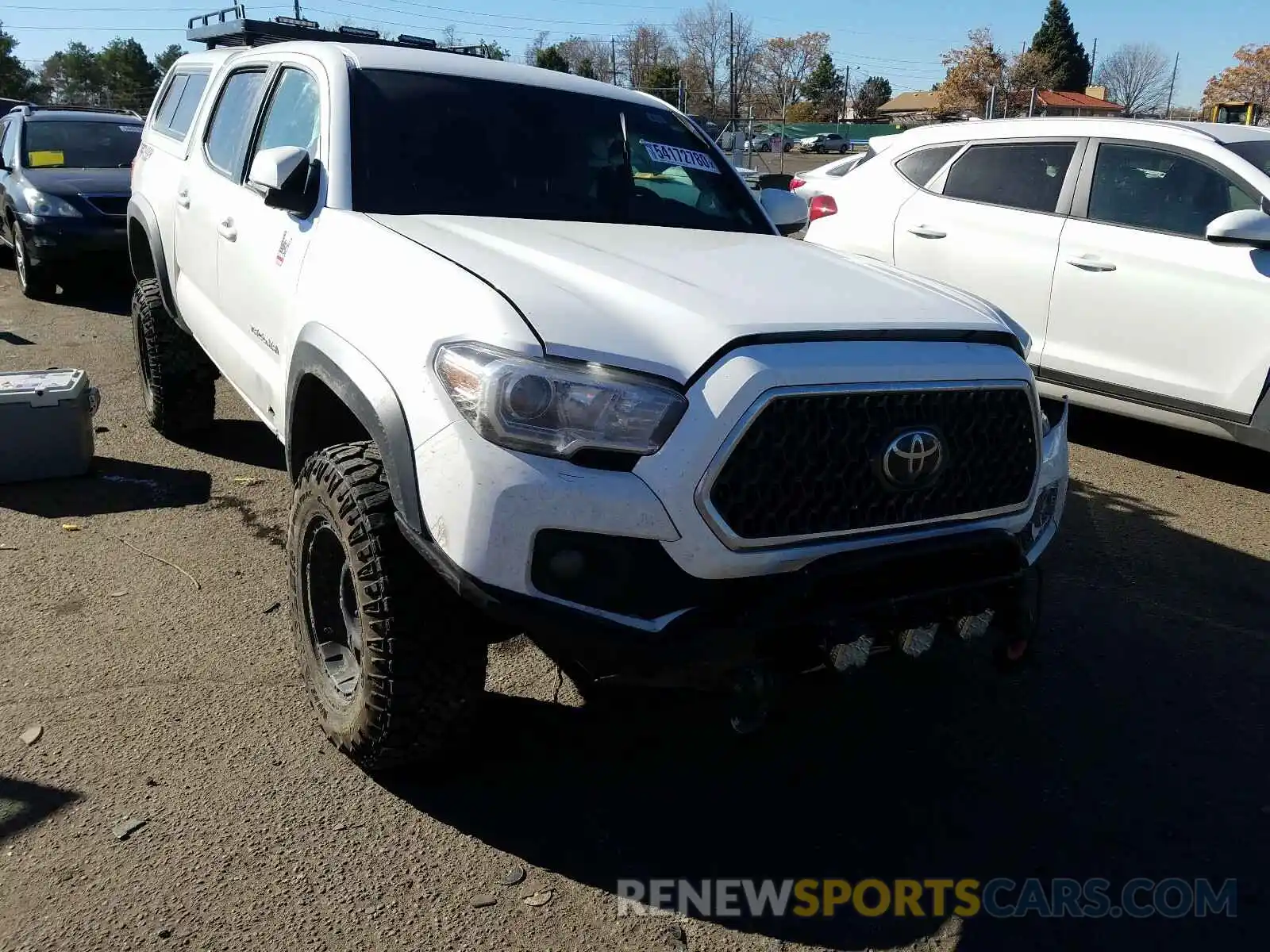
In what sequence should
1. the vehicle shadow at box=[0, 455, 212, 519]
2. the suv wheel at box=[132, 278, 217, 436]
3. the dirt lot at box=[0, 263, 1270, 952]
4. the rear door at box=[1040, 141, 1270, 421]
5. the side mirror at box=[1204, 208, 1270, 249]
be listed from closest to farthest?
the dirt lot at box=[0, 263, 1270, 952]
the vehicle shadow at box=[0, 455, 212, 519]
the side mirror at box=[1204, 208, 1270, 249]
the rear door at box=[1040, 141, 1270, 421]
the suv wheel at box=[132, 278, 217, 436]

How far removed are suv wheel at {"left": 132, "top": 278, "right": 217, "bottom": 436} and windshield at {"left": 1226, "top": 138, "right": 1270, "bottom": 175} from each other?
537 cm

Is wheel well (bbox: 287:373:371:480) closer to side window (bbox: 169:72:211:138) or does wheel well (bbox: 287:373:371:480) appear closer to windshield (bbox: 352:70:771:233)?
windshield (bbox: 352:70:771:233)

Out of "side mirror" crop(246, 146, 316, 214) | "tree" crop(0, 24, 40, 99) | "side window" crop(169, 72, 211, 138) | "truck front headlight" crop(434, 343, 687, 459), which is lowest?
"truck front headlight" crop(434, 343, 687, 459)

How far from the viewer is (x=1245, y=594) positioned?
4.25 meters

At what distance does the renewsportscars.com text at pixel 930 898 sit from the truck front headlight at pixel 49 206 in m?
9.19

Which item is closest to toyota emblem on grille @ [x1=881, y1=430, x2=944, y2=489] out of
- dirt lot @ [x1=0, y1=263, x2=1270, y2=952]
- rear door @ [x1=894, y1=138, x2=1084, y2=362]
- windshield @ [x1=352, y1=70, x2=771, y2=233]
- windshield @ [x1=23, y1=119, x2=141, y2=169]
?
dirt lot @ [x1=0, y1=263, x2=1270, y2=952]

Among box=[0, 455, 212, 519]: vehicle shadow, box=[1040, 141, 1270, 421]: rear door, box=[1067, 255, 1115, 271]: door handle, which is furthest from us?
box=[1067, 255, 1115, 271]: door handle

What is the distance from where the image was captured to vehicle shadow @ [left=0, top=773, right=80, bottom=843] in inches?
104

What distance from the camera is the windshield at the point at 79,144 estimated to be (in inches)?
404

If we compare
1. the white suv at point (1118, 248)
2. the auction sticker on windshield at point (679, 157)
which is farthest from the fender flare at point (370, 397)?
the white suv at point (1118, 248)

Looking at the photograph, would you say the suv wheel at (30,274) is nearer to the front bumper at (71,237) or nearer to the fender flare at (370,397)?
the front bumper at (71,237)

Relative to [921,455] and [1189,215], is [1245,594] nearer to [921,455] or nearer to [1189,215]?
[1189,215]

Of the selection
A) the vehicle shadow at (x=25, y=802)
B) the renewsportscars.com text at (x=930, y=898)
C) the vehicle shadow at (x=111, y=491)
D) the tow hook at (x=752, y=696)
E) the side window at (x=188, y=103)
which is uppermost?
the side window at (x=188, y=103)

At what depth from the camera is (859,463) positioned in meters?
2.36
